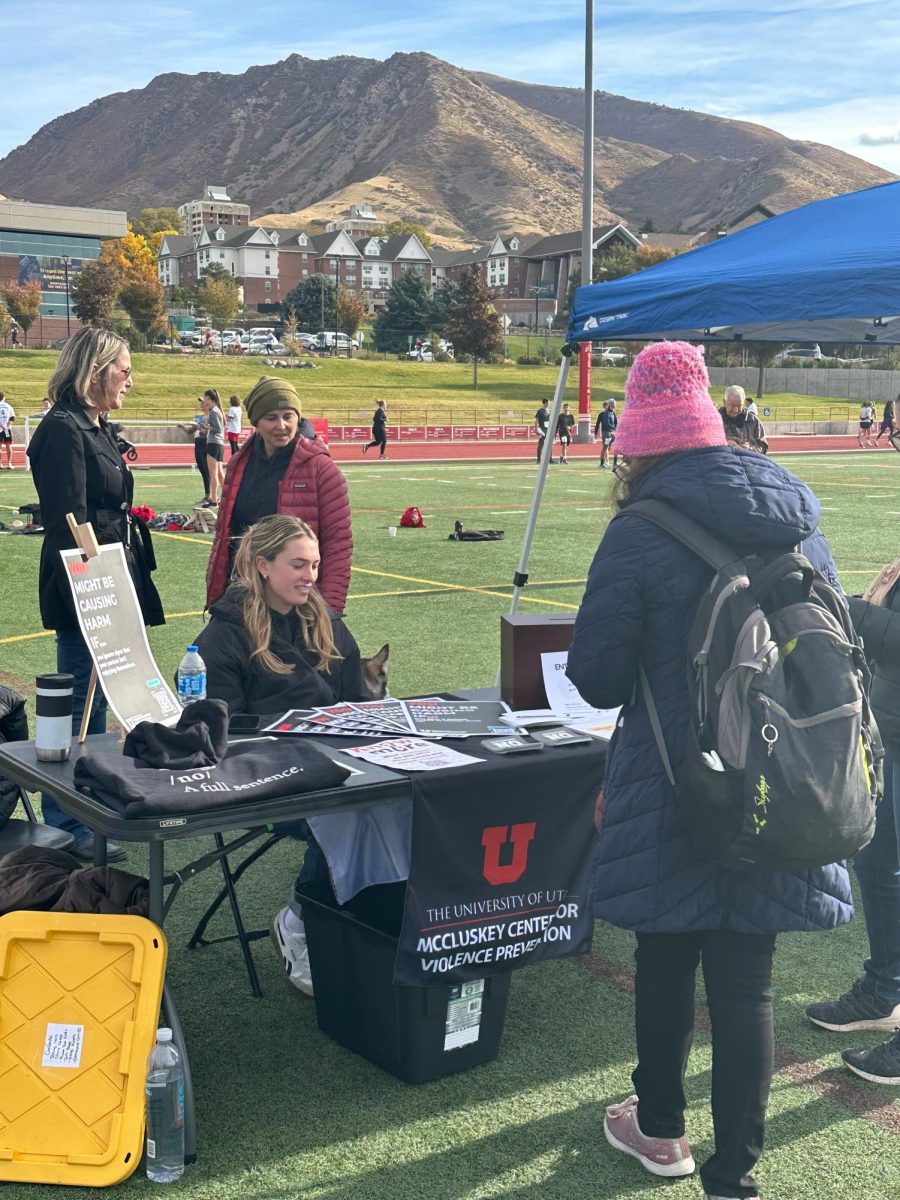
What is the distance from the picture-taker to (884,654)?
12.6 feet

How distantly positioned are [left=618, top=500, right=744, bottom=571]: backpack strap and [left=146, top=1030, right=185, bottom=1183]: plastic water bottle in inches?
69.6

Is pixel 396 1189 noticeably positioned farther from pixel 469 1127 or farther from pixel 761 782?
pixel 761 782

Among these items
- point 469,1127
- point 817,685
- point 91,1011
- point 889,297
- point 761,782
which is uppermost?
point 889,297

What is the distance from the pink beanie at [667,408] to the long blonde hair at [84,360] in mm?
2871

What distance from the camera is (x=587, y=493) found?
2412cm

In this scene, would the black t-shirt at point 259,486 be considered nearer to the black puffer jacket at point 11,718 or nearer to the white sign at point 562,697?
the black puffer jacket at point 11,718

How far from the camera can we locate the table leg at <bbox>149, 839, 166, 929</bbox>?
333 centimetres

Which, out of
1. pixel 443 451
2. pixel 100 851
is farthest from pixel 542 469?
pixel 443 451

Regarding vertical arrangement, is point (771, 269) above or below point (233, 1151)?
above

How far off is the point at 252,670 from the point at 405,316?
101911 millimetres

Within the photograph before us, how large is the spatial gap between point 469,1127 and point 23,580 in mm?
10539

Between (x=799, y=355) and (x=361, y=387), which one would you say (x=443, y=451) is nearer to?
(x=361, y=387)

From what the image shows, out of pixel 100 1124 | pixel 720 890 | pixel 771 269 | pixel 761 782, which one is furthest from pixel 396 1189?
pixel 771 269

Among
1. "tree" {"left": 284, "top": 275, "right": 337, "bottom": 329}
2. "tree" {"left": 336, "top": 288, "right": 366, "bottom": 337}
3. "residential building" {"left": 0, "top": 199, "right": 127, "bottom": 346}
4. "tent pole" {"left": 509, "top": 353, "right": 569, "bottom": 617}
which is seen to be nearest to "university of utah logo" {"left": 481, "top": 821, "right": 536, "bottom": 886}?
"tent pole" {"left": 509, "top": 353, "right": 569, "bottom": 617}
